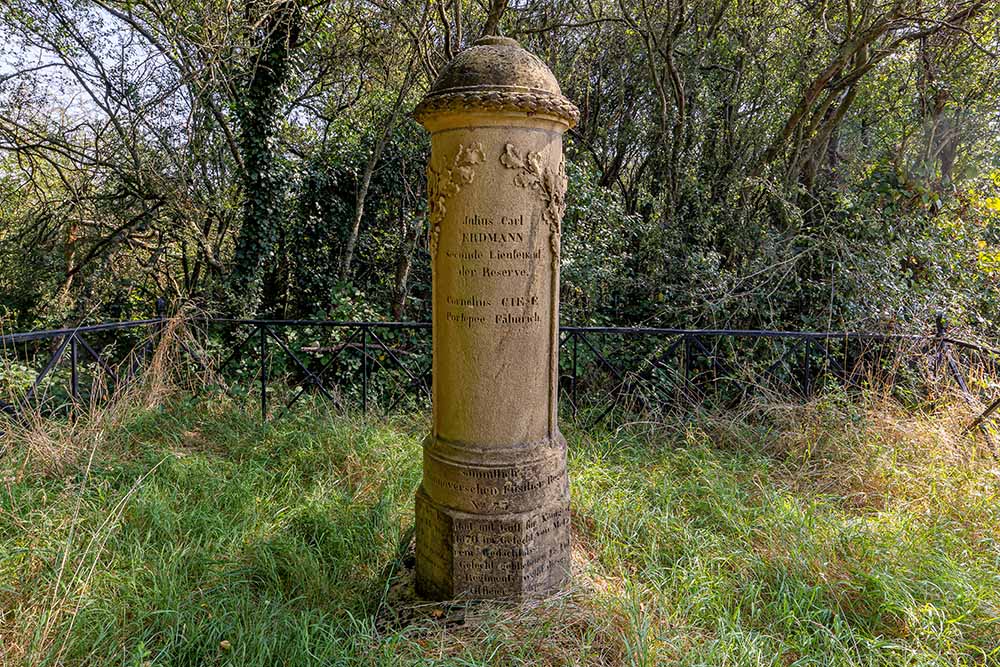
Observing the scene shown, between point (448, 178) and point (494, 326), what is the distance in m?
0.73

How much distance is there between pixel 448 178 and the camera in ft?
9.02

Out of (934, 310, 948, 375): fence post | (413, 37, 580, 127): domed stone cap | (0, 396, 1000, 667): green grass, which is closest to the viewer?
(0, 396, 1000, 667): green grass

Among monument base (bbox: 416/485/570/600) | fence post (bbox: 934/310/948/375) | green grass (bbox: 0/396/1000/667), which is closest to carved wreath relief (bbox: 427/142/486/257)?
monument base (bbox: 416/485/570/600)

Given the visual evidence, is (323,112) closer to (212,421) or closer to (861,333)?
(212,421)

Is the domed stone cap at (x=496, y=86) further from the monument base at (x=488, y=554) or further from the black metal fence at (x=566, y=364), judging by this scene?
the black metal fence at (x=566, y=364)

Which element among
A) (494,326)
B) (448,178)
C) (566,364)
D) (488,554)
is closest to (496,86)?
(448,178)

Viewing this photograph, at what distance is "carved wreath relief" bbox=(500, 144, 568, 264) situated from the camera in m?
2.71

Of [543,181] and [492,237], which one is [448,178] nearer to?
[492,237]

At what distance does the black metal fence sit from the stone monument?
2.82 meters

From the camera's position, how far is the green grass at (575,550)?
2.51 meters

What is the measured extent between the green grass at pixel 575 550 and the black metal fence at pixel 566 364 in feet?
2.27

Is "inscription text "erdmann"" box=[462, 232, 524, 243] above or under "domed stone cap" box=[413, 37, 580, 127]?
under

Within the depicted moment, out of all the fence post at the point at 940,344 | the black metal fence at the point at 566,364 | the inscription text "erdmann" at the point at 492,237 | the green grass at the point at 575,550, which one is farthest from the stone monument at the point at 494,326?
the fence post at the point at 940,344

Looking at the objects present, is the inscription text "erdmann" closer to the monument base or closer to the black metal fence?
the monument base
